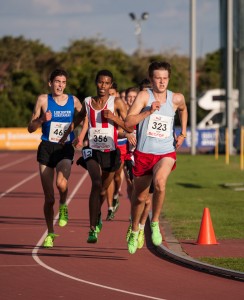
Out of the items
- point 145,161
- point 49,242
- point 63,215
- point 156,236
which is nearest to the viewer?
point 145,161

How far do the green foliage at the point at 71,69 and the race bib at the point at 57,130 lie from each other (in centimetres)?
6255

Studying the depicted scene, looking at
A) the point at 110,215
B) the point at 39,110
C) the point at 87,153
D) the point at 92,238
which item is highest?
the point at 39,110

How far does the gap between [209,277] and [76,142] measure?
3.33 m

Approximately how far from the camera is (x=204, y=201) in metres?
24.5

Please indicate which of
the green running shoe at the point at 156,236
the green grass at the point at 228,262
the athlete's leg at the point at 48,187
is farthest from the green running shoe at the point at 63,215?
the green grass at the point at 228,262

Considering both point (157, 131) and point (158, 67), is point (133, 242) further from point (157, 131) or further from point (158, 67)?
point (158, 67)

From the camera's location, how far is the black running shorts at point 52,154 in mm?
14977

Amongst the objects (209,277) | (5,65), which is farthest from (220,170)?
(5,65)

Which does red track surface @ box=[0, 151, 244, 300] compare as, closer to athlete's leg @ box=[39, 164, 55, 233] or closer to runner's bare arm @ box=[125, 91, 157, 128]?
athlete's leg @ box=[39, 164, 55, 233]

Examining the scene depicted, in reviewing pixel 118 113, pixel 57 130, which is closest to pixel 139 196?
pixel 118 113

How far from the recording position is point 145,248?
15.1 m

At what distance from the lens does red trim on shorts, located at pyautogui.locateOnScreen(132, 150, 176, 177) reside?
13.5 m

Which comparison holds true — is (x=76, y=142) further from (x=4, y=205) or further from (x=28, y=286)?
(x=4, y=205)

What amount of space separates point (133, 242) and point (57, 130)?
6.90ft
